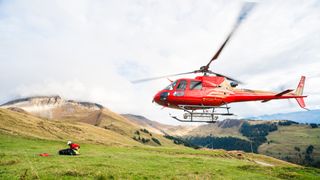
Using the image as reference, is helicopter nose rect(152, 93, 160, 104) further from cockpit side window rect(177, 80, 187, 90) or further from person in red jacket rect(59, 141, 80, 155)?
person in red jacket rect(59, 141, 80, 155)

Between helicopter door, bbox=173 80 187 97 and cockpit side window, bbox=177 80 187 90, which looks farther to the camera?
cockpit side window, bbox=177 80 187 90

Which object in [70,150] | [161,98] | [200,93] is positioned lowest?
[70,150]

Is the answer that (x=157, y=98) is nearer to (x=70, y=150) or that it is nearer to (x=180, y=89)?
(x=180, y=89)

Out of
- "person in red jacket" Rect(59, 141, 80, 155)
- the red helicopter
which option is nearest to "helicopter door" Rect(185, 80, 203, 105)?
the red helicopter

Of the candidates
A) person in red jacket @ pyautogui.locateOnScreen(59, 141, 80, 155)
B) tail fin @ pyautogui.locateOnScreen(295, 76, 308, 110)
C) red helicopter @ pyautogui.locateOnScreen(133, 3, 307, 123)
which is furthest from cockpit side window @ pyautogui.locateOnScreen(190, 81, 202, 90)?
person in red jacket @ pyautogui.locateOnScreen(59, 141, 80, 155)

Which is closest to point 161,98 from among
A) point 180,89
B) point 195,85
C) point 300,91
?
point 180,89

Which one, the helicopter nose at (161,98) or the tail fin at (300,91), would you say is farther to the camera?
the tail fin at (300,91)

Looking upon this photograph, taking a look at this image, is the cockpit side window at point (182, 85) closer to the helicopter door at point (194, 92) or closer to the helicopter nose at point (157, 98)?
the helicopter door at point (194, 92)

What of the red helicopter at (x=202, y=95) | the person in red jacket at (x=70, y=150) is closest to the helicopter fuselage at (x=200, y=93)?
the red helicopter at (x=202, y=95)

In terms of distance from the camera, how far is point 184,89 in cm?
2583

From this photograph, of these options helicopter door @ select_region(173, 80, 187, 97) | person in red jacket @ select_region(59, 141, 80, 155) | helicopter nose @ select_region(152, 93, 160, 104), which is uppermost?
helicopter door @ select_region(173, 80, 187, 97)

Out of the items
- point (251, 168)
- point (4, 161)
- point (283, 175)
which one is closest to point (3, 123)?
point (4, 161)

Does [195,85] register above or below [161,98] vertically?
above

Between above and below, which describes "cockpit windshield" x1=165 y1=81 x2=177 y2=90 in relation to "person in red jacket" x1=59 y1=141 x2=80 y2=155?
above
